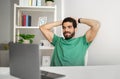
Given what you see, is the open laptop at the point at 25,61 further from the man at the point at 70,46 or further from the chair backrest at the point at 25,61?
the man at the point at 70,46

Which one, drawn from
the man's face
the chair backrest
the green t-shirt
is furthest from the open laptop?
the man's face

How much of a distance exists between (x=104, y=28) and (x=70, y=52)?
3.39ft

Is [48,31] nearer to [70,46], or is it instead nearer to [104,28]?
[70,46]

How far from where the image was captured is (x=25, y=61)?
4.17 ft

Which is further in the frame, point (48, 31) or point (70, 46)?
point (48, 31)

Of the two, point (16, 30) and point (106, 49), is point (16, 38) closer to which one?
point (16, 30)

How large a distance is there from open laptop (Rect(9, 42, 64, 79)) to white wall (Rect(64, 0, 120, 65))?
6.15 ft

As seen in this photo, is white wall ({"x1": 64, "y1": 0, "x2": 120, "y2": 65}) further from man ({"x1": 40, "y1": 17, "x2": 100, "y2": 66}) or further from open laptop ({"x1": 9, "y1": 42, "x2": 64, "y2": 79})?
open laptop ({"x1": 9, "y1": 42, "x2": 64, "y2": 79})

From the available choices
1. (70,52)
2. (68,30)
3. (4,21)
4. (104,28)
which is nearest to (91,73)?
(70,52)

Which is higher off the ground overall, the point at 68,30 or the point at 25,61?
the point at 68,30

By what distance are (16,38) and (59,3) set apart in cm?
96

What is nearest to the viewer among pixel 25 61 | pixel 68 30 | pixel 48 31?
pixel 25 61

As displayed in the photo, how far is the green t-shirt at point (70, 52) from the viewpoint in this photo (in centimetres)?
234

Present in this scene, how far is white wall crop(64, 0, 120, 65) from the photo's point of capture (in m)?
3.05
